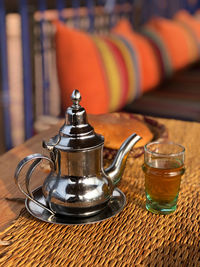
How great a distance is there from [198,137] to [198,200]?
414 millimetres

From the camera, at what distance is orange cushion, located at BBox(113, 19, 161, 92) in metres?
2.20

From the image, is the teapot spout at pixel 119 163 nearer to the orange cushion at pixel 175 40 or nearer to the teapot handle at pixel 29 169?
the teapot handle at pixel 29 169

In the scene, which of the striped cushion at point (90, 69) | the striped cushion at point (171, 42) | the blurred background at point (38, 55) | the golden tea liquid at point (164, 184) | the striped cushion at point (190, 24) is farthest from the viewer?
the striped cushion at point (190, 24)

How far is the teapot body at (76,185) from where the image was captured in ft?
2.16

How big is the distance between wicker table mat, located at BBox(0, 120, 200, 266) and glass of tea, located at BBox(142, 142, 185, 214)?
0.8 inches

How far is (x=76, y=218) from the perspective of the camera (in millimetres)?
683

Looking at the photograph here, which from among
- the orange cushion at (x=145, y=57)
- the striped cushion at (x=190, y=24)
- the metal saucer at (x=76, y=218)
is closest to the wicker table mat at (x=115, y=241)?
the metal saucer at (x=76, y=218)

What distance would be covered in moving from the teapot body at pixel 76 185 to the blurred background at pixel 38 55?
1.18 meters

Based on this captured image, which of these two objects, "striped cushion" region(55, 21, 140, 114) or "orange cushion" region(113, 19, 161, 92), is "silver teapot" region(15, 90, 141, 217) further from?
"orange cushion" region(113, 19, 161, 92)

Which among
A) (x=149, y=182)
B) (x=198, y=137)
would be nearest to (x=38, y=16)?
(x=198, y=137)

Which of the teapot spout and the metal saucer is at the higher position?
the teapot spout

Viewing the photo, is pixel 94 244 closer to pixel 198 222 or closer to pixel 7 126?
pixel 198 222

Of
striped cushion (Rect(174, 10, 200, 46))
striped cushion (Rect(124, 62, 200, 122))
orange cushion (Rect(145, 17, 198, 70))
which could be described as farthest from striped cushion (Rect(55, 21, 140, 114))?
striped cushion (Rect(174, 10, 200, 46))

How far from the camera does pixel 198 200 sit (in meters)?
0.79
